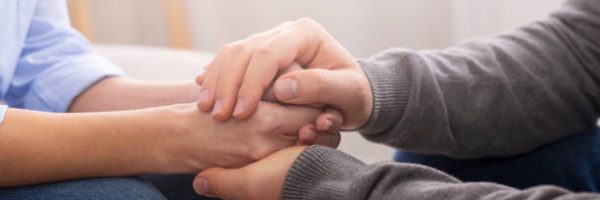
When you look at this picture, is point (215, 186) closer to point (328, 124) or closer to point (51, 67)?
point (328, 124)

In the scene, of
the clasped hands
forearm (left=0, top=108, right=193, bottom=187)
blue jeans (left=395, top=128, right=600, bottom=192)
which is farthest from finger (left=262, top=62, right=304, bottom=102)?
blue jeans (left=395, top=128, right=600, bottom=192)

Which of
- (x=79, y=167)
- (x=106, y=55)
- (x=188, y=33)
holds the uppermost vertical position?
(x=79, y=167)

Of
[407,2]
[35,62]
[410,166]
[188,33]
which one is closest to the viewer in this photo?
[410,166]

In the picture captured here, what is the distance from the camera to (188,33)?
6.73ft

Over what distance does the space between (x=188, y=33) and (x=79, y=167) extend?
1.38m

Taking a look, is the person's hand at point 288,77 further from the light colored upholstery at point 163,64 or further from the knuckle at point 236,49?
the light colored upholstery at point 163,64

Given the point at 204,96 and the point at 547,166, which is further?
the point at 547,166

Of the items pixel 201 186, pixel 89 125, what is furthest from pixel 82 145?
pixel 201 186

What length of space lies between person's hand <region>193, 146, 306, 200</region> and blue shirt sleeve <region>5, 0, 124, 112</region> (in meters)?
0.26

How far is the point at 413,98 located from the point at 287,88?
166 mm

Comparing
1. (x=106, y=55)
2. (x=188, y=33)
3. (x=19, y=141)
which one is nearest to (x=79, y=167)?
(x=19, y=141)

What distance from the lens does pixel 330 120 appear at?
79 centimetres

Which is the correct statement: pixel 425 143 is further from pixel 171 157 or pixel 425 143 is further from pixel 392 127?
pixel 171 157

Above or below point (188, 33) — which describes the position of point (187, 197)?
above
